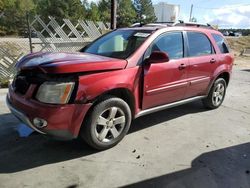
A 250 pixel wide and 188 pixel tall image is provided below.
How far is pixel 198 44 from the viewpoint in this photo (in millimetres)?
5805

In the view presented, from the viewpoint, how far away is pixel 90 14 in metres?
54.7

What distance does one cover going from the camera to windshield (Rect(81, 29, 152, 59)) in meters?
4.74

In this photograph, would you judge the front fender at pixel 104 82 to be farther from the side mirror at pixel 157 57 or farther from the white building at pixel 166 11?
the white building at pixel 166 11

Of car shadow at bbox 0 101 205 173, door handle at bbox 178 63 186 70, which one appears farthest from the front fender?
door handle at bbox 178 63 186 70

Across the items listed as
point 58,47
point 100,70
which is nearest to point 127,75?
point 100,70

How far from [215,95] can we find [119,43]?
2.56 m

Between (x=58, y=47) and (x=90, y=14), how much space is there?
149ft

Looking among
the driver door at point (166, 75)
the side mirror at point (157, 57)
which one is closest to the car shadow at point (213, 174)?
the driver door at point (166, 75)

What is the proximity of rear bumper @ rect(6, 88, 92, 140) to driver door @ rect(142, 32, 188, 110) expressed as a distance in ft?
3.91

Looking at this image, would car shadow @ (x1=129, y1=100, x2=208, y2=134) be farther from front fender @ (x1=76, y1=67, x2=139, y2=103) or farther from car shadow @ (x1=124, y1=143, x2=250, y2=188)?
car shadow @ (x1=124, y1=143, x2=250, y2=188)

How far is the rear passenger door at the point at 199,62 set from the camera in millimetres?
5543

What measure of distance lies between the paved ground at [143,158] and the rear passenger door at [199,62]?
0.68 m

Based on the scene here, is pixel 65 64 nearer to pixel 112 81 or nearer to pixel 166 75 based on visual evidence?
pixel 112 81

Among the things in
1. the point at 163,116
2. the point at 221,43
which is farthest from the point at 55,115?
the point at 221,43
